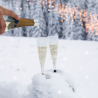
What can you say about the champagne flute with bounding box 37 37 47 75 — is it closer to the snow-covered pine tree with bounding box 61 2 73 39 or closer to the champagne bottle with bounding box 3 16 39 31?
the champagne bottle with bounding box 3 16 39 31

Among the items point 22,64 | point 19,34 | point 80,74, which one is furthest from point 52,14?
point 80,74

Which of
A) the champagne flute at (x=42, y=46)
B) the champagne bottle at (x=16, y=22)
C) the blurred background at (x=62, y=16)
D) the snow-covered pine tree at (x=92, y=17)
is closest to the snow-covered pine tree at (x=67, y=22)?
the blurred background at (x=62, y=16)

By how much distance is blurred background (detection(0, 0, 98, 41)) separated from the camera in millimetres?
8766

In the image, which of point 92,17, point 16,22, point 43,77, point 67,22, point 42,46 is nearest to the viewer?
point 16,22

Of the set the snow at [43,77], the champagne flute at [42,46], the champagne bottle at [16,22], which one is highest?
the champagne bottle at [16,22]

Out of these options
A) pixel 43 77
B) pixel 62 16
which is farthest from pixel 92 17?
pixel 43 77

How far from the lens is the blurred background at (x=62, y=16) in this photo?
28.8ft

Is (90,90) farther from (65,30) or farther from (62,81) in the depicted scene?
(65,30)

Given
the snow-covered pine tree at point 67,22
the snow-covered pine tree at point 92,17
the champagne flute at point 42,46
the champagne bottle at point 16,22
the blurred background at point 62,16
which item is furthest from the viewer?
the snow-covered pine tree at point 67,22

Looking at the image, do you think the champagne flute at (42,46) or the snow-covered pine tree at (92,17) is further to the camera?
the snow-covered pine tree at (92,17)

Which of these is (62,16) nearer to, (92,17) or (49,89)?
(92,17)

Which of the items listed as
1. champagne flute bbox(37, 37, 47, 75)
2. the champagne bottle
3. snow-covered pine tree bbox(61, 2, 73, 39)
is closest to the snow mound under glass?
champagne flute bbox(37, 37, 47, 75)

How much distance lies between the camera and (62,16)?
947 cm

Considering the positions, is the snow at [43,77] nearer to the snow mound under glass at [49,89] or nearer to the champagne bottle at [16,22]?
the snow mound under glass at [49,89]
